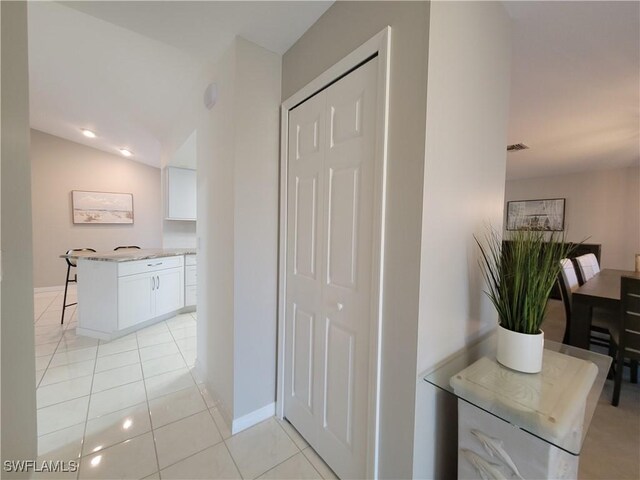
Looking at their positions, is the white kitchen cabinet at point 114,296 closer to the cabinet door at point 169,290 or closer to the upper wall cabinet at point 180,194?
the cabinet door at point 169,290

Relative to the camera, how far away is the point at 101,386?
2.01 metres

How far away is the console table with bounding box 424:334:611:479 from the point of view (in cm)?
76

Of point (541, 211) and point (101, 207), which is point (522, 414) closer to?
point (541, 211)

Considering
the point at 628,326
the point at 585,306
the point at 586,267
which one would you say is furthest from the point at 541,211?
the point at 628,326

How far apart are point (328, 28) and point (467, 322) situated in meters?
1.62

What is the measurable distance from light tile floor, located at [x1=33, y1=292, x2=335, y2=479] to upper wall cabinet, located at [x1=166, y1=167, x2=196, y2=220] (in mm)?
1994

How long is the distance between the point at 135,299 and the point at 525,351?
3.52 metres

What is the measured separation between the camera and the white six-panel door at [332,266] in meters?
1.15

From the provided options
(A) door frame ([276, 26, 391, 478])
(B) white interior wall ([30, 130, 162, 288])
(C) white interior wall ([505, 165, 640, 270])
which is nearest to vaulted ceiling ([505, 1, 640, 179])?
(A) door frame ([276, 26, 391, 478])

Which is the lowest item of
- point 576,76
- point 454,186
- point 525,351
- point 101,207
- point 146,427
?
point 146,427

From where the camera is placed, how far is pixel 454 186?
1.06 metres

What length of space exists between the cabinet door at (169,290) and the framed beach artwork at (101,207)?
3.02 metres

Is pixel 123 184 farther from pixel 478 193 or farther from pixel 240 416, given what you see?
pixel 478 193

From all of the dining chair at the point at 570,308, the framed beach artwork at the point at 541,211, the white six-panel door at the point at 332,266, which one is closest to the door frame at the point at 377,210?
the white six-panel door at the point at 332,266
